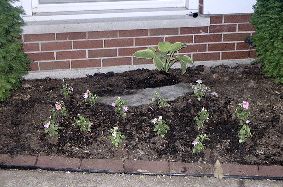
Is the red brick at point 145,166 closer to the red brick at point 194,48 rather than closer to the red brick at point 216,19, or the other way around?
the red brick at point 194,48

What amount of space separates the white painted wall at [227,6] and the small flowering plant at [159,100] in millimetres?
1144

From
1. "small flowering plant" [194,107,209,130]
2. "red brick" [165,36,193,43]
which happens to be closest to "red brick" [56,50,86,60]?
"red brick" [165,36,193,43]

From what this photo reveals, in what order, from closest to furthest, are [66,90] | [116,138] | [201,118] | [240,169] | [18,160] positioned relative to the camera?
[240,169] < [18,160] < [116,138] < [201,118] < [66,90]

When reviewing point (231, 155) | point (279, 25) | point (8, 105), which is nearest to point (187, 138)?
point (231, 155)

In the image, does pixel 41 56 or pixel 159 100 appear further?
pixel 41 56

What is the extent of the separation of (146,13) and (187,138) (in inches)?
65.3

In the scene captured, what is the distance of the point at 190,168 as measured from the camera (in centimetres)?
384

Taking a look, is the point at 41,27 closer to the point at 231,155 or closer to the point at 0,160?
the point at 0,160

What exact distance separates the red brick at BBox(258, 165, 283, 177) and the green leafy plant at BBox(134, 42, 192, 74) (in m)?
1.61

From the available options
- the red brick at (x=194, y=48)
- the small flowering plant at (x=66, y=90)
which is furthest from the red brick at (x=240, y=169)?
the red brick at (x=194, y=48)

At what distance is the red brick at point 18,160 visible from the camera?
3.88 metres

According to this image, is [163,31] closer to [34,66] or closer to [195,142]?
[34,66]

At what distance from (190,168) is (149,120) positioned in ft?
2.27

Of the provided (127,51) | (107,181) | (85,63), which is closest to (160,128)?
(107,181)
